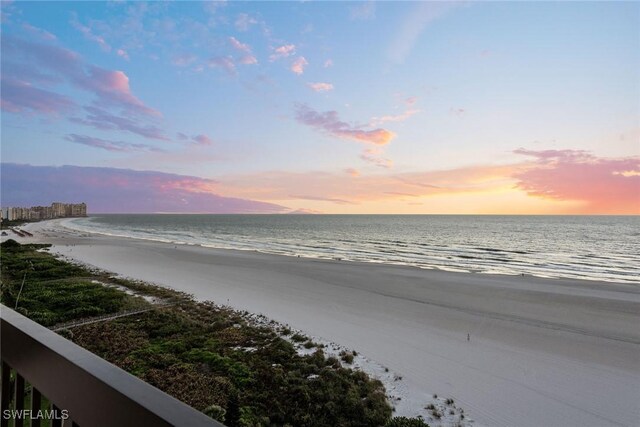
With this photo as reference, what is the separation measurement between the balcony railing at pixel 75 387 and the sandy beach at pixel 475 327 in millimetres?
6998

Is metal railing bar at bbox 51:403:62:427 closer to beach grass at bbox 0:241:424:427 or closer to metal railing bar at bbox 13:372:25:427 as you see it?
metal railing bar at bbox 13:372:25:427

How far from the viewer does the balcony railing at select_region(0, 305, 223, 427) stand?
0.89 meters

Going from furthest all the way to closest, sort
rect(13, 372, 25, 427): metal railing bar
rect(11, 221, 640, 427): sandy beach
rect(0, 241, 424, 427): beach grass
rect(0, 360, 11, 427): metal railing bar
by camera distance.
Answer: rect(11, 221, 640, 427): sandy beach, rect(0, 241, 424, 427): beach grass, rect(0, 360, 11, 427): metal railing bar, rect(13, 372, 25, 427): metal railing bar

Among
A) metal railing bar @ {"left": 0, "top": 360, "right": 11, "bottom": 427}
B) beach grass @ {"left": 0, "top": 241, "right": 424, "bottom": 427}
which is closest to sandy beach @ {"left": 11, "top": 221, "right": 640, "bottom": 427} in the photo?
beach grass @ {"left": 0, "top": 241, "right": 424, "bottom": 427}

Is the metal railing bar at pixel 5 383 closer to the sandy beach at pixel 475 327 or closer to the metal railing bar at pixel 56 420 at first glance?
the metal railing bar at pixel 56 420

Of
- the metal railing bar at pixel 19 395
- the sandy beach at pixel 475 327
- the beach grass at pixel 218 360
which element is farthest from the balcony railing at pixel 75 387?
the sandy beach at pixel 475 327

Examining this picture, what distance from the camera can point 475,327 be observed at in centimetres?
1247

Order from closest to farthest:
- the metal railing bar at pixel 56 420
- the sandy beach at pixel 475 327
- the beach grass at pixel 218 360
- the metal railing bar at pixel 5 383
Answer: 1. the metal railing bar at pixel 56 420
2. the metal railing bar at pixel 5 383
3. the beach grass at pixel 218 360
4. the sandy beach at pixel 475 327

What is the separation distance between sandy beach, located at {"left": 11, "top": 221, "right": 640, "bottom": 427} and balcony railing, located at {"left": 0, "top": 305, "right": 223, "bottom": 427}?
6998 millimetres

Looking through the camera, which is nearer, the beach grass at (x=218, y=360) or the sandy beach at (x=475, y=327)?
the beach grass at (x=218, y=360)

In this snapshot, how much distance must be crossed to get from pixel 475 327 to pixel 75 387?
43.6 ft

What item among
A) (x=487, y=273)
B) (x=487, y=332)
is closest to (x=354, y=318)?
(x=487, y=332)

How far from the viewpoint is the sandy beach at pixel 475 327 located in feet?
24.8

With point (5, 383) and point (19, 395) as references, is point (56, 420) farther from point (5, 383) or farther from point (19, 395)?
point (5, 383)
